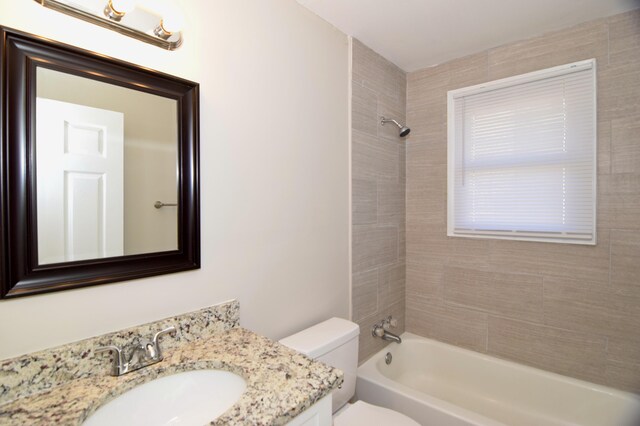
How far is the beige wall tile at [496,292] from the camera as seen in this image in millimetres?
2025

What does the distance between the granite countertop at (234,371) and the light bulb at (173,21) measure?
1109mm

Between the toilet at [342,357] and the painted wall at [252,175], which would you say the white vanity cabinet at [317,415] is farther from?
the painted wall at [252,175]

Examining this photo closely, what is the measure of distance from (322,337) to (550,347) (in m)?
1.53

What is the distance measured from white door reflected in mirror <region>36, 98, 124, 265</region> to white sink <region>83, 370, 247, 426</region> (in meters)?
0.45

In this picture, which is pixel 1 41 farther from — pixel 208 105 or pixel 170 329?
pixel 170 329

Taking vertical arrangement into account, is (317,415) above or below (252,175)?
below

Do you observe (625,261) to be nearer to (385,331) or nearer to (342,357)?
(385,331)

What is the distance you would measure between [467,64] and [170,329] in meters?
2.49

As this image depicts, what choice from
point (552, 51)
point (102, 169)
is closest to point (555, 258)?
point (552, 51)

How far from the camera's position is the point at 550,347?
1.97 m

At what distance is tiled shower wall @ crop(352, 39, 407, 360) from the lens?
2.04 metres

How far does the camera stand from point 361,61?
6.77ft

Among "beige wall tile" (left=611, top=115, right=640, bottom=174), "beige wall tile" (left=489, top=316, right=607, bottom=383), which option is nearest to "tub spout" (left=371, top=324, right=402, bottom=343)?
"beige wall tile" (left=489, top=316, right=607, bottom=383)

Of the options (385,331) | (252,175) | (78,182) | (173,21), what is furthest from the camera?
(385,331)
